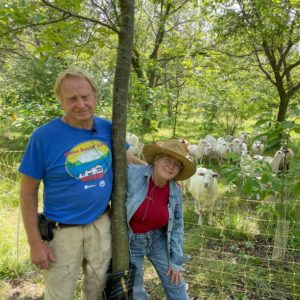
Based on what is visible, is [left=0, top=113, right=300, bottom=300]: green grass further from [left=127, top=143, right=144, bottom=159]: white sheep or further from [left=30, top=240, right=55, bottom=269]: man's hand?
[left=127, top=143, right=144, bottom=159]: white sheep

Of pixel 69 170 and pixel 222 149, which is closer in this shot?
pixel 69 170

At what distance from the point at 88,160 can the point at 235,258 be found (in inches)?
122

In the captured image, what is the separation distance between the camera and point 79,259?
2.22m

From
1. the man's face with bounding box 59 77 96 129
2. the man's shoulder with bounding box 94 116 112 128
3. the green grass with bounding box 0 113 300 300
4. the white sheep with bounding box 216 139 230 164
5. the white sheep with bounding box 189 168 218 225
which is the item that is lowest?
the green grass with bounding box 0 113 300 300

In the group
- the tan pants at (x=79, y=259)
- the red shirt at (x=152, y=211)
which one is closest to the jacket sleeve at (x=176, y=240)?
the red shirt at (x=152, y=211)

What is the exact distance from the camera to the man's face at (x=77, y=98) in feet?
6.68

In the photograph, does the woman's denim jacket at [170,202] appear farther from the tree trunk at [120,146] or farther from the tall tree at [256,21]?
the tall tree at [256,21]

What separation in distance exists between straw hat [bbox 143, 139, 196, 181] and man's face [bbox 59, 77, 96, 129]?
1.82ft

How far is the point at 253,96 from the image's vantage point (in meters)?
12.4

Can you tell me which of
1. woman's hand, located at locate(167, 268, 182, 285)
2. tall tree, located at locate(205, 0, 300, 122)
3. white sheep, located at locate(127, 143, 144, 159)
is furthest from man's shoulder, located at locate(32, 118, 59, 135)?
white sheep, located at locate(127, 143, 144, 159)

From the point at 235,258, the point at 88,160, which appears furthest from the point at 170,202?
A: the point at 235,258

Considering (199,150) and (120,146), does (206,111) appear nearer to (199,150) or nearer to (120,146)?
(199,150)

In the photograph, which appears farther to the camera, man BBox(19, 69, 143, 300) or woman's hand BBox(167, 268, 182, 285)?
woman's hand BBox(167, 268, 182, 285)

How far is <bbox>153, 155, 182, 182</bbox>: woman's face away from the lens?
2.36 metres
